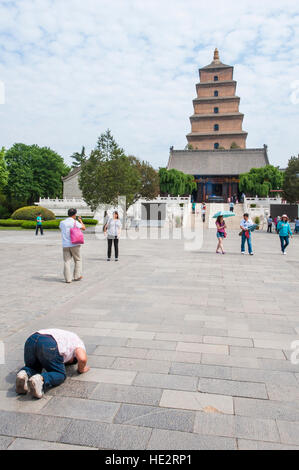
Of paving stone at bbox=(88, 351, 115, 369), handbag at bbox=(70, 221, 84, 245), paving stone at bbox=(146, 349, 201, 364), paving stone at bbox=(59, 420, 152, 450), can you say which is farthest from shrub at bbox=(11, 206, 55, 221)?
paving stone at bbox=(59, 420, 152, 450)

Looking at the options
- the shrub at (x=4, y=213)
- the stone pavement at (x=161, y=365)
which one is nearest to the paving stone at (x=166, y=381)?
the stone pavement at (x=161, y=365)

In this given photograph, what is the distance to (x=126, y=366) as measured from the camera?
3.90 meters

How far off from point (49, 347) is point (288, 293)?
17.7ft

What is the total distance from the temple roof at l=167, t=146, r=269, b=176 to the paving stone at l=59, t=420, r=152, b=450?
49844 millimetres

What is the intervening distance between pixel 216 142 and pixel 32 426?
56.1 meters

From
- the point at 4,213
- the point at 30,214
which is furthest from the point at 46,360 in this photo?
the point at 4,213

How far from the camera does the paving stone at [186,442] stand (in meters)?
2.58

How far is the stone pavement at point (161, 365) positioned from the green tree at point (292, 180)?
18644mm

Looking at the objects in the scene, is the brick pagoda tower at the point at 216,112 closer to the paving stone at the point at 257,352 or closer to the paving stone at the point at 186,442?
the paving stone at the point at 257,352

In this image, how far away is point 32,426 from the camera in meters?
2.81

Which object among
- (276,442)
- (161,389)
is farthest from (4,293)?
(276,442)

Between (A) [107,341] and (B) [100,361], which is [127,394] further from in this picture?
(A) [107,341]
